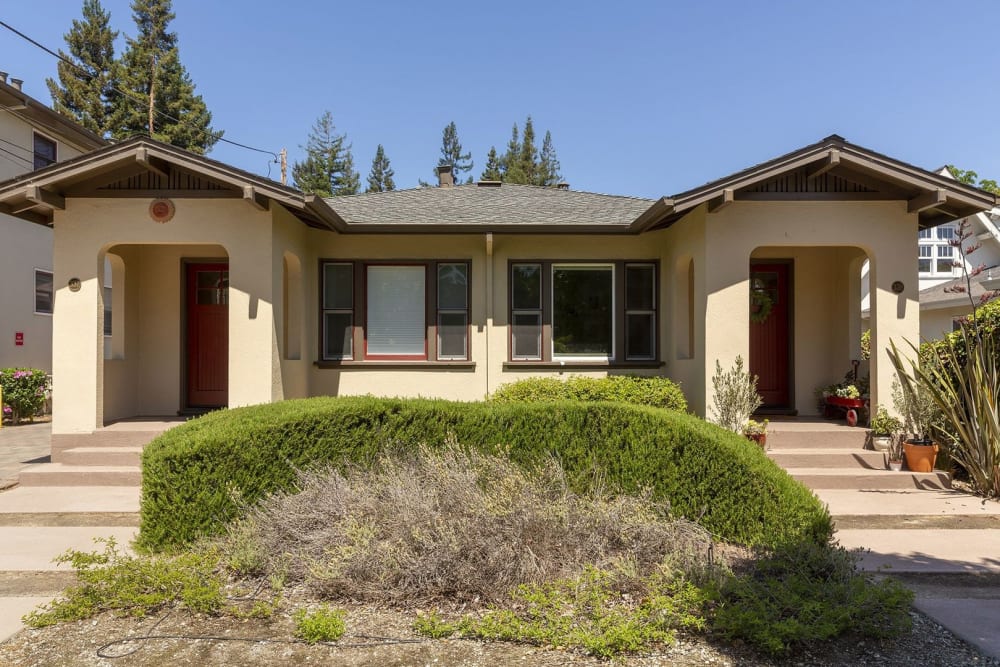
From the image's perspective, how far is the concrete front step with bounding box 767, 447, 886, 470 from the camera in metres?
7.69

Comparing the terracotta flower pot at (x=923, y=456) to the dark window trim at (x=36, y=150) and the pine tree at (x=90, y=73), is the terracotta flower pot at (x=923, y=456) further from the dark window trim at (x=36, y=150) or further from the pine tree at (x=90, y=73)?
the pine tree at (x=90, y=73)

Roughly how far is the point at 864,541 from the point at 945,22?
27.3 ft

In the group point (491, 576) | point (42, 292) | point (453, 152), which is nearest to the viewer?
point (491, 576)

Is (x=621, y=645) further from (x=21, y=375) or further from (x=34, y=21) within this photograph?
(x=34, y=21)

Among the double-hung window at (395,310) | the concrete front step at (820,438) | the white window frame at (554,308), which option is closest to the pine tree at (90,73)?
the double-hung window at (395,310)

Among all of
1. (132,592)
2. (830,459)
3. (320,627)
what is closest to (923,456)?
(830,459)

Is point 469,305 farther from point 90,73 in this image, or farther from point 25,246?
point 90,73

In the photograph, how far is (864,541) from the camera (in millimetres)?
5484

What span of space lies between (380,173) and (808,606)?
160 feet

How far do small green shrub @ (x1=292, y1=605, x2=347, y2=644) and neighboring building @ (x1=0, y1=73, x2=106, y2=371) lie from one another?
15.1 m

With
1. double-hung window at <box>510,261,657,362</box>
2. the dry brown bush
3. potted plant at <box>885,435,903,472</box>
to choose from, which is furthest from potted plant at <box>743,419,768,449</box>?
the dry brown bush

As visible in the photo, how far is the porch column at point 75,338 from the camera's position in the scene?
8.05 m

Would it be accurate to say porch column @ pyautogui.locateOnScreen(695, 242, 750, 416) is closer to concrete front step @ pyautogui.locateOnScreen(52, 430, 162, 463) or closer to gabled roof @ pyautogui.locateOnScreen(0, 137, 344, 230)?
gabled roof @ pyautogui.locateOnScreen(0, 137, 344, 230)

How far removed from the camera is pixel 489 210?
10.2 meters
